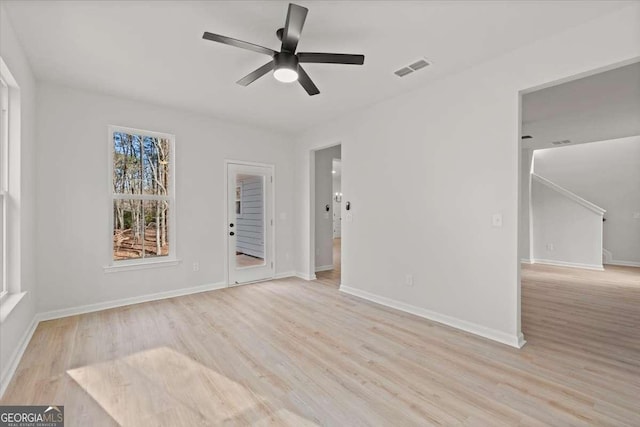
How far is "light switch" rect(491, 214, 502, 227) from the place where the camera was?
2889mm

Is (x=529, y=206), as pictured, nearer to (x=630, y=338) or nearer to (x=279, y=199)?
(x=630, y=338)

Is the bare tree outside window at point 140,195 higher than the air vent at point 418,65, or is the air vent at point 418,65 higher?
A: the air vent at point 418,65

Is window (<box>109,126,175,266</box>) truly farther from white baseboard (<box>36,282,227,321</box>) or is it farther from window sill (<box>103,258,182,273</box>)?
white baseboard (<box>36,282,227,321</box>)

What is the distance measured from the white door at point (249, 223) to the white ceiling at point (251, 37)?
1.71 metres

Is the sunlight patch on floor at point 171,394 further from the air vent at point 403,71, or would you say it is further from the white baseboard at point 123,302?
the air vent at point 403,71

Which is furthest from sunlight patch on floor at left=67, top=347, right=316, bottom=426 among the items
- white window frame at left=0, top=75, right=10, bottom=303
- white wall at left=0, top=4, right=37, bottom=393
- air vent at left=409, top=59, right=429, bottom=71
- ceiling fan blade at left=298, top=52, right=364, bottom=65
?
air vent at left=409, top=59, right=429, bottom=71

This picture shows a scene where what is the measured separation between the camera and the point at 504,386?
2.10m

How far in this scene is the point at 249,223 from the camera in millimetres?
5227

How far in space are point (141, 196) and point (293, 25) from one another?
329cm

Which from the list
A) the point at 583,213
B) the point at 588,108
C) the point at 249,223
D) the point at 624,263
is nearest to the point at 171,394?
the point at 249,223

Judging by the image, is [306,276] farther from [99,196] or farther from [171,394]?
[171,394]

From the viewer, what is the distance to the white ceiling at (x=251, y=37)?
2.21 meters

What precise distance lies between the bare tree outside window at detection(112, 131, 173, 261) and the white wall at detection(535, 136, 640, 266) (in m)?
9.47

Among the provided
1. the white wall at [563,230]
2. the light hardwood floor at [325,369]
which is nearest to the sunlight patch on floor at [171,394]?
the light hardwood floor at [325,369]
